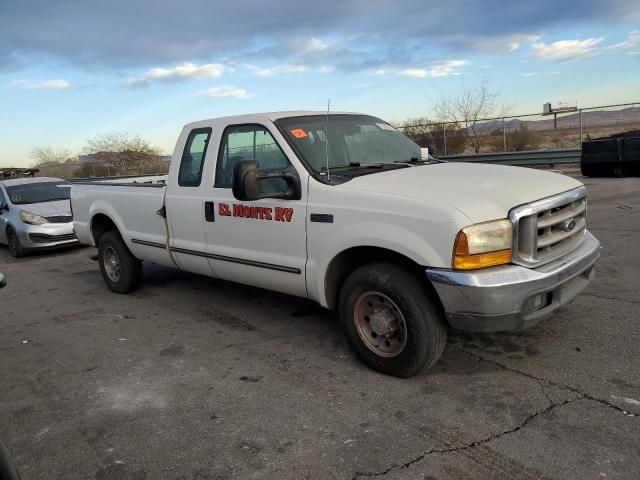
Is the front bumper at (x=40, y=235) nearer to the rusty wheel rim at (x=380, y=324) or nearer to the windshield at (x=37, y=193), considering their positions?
the windshield at (x=37, y=193)

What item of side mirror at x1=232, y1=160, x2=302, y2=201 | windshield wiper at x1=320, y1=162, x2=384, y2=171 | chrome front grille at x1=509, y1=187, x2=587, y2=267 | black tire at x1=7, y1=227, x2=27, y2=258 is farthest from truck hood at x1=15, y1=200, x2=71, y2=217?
chrome front grille at x1=509, y1=187, x2=587, y2=267

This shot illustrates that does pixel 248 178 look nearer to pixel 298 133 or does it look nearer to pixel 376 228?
pixel 298 133

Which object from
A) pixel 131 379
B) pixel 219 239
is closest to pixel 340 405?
pixel 131 379

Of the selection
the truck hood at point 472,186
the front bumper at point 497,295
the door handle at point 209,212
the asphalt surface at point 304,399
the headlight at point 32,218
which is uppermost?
the truck hood at point 472,186

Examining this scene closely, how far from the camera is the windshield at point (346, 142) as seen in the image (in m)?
4.46

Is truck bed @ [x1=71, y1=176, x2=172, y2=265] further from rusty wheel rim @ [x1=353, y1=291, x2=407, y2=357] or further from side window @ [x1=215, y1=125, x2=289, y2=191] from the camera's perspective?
rusty wheel rim @ [x1=353, y1=291, x2=407, y2=357]

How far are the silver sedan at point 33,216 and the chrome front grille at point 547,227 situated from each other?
9.22 meters

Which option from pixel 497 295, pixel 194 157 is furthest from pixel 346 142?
pixel 497 295

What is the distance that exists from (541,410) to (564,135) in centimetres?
2100

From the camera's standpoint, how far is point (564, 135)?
2183 centimetres

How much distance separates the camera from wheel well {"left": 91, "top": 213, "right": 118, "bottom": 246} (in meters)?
6.96

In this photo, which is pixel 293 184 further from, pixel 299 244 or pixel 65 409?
pixel 65 409

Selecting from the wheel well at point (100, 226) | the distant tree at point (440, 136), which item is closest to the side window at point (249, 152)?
the wheel well at point (100, 226)

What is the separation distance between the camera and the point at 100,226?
7082 mm
